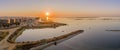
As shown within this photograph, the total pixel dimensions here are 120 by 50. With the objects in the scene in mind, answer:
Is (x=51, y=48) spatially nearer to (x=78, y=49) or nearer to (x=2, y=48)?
(x=78, y=49)

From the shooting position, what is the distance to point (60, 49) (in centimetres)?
2056

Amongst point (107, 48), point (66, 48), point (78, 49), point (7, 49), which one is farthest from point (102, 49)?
point (7, 49)

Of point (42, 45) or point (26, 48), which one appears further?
point (42, 45)

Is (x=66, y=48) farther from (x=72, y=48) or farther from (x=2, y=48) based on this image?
(x=2, y=48)

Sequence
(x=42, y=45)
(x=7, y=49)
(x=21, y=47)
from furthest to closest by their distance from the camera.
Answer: (x=42, y=45) < (x=21, y=47) < (x=7, y=49)

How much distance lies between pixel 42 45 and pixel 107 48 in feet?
27.4

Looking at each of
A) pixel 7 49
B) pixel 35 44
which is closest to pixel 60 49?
pixel 35 44

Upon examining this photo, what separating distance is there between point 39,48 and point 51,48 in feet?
5.07

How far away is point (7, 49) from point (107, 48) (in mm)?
11884

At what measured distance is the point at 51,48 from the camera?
20953mm

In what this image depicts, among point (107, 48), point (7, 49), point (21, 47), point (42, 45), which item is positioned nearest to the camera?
point (7, 49)

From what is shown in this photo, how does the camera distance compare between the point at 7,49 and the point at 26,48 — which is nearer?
the point at 7,49

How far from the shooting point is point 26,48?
19609 mm

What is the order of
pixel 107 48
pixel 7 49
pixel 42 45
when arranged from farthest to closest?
pixel 42 45 → pixel 107 48 → pixel 7 49
